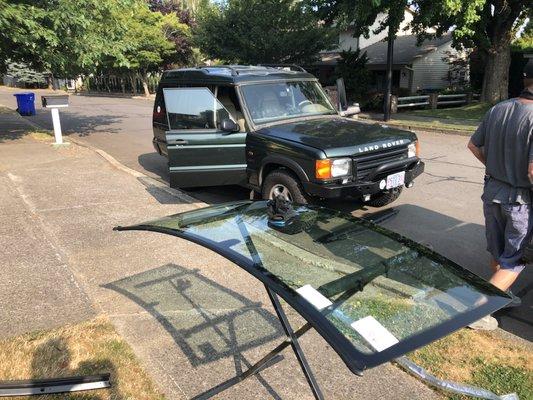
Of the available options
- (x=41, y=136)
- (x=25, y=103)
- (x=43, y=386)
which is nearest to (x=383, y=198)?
(x=43, y=386)

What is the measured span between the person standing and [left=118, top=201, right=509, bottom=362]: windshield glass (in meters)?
1.56

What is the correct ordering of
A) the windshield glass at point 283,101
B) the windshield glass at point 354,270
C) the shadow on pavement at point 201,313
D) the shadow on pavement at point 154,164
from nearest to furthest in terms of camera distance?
the windshield glass at point 354,270
the shadow on pavement at point 201,313
the windshield glass at point 283,101
the shadow on pavement at point 154,164

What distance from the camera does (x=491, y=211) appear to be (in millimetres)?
3512

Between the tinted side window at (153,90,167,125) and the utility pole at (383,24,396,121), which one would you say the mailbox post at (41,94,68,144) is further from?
the utility pole at (383,24,396,121)

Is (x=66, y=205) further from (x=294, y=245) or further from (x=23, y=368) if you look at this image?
(x=294, y=245)

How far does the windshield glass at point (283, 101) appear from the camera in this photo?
20.2 ft

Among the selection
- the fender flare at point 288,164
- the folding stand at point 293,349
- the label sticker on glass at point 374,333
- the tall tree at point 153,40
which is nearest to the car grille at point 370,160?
the fender flare at point 288,164

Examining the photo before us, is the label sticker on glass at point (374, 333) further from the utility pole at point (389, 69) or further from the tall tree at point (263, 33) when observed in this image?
the tall tree at point (263, 33)

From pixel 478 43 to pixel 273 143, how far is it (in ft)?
57.6

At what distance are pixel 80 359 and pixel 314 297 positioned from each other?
201 cm

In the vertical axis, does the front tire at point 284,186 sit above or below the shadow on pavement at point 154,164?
above

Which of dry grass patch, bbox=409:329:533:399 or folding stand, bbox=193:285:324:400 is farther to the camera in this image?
dry grass patch, bbox=409:329:533:399

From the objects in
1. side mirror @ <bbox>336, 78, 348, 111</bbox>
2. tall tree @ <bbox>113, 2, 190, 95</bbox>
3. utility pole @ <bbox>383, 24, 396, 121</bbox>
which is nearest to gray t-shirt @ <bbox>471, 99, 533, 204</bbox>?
side mirror @ <bbox>336, 78, 348, 111</bbox>

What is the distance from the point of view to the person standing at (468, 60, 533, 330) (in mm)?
3213
